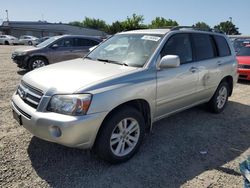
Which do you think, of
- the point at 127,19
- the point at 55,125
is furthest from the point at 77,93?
the point at 127,19

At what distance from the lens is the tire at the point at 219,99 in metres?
5.62

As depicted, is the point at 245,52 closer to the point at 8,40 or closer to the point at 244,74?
the point at 244,74

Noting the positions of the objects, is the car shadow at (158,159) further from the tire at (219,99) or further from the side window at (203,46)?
the side window at (203,46)

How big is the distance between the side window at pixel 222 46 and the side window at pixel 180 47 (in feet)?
3.87

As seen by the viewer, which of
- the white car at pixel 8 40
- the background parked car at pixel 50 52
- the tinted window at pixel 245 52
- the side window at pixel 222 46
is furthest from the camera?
the white car at pixel 8 40

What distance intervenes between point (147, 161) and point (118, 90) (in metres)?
1.12

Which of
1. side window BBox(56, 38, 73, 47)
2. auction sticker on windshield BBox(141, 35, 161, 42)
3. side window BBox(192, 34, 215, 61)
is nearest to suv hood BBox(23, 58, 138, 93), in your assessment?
auction sticker on windshield BBox(141, 35, 161, 42)

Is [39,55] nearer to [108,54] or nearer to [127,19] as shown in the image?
[108,54]

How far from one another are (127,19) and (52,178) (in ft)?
169

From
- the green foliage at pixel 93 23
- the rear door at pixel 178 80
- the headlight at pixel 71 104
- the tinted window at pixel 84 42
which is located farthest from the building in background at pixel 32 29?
the headlight at pixel 71 104

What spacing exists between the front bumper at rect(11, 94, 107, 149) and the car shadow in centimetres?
45

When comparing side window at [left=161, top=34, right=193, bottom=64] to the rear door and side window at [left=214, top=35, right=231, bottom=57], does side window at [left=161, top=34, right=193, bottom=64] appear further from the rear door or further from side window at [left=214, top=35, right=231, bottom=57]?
side window at [left=214, top=35, right=231, bottom=57]

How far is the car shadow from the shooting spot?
10.4 feet

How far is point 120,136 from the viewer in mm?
3502
